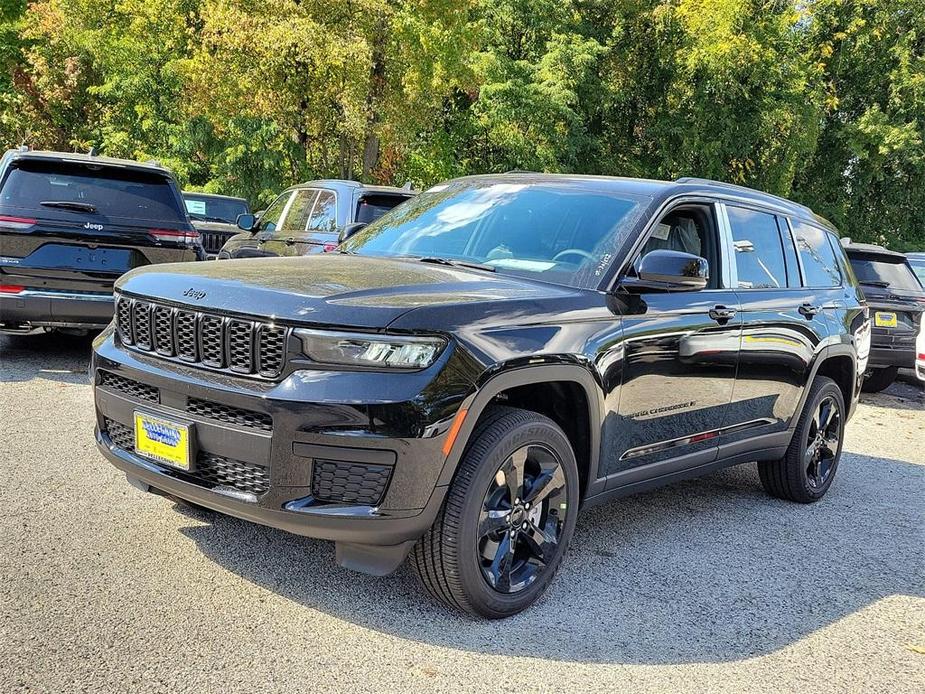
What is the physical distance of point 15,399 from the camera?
6.81 m

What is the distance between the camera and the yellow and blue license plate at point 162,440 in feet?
11.2

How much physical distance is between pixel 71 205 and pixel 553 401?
18.3ft

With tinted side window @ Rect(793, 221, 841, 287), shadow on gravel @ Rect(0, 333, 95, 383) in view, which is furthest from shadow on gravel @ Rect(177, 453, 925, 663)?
shadow on gravel @ Rect(0, 333, 95, 383)

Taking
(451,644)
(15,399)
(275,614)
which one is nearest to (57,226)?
(15,399)

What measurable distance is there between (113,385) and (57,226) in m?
4.57

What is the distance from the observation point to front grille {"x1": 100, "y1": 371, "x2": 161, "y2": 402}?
361 centimetres

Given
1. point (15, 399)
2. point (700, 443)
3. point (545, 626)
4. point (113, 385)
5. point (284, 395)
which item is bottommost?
point (15, 399)

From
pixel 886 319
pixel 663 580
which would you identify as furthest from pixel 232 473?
pixel 886 319

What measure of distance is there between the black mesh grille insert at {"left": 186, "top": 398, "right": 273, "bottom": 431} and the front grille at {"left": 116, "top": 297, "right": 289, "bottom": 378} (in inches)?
5.5

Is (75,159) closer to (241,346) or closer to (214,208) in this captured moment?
(241,346)

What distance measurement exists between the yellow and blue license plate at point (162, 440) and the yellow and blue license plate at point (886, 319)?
9501 mm

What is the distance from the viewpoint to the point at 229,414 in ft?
10.9

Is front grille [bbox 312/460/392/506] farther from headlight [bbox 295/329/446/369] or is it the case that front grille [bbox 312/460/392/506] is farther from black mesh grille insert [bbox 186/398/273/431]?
headlight [bbox 295/329/446/369]

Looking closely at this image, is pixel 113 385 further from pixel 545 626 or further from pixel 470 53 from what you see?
pixel 470 53
